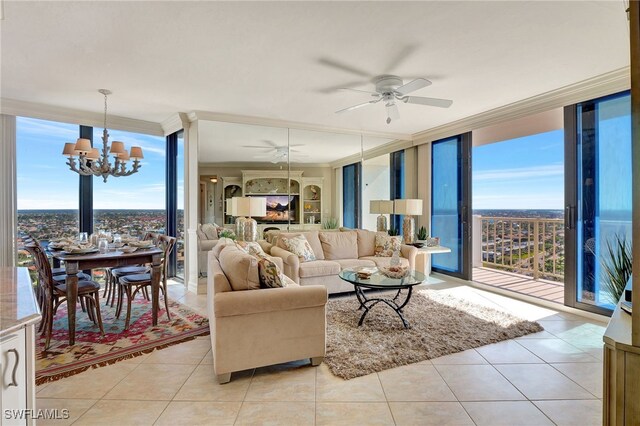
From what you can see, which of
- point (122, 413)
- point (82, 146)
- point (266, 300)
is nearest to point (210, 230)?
point (82, 146)

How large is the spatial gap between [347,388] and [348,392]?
1.8 inches

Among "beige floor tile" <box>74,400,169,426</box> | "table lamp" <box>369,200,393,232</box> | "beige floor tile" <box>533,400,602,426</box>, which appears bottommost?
"beige floor tile" <box>533,400,602,426</box>

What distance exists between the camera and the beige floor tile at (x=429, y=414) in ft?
6.18

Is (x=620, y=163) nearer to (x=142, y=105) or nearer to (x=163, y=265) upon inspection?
(x=163, y=265)

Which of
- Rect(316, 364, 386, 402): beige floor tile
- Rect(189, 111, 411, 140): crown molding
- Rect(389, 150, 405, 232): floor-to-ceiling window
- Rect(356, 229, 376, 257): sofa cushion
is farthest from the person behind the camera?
Rect(389, 150, 405, 232): floor-to-ceiling window

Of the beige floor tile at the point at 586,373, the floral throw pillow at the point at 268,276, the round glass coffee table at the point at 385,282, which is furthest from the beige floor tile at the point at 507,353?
the floral throw pillow at the point at 268,276

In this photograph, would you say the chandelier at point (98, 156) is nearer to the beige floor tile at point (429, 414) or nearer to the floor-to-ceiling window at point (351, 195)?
the floor-to-ceiling window at point (351, 195)

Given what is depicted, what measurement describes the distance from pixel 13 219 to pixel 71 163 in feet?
4.09

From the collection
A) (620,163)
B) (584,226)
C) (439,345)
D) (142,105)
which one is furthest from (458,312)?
(142,105)

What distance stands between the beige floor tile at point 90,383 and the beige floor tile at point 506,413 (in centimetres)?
237

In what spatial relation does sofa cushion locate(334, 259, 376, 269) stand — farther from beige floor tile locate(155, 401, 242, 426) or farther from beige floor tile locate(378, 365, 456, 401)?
beige floor tile locate(155, 401, 242, 426)

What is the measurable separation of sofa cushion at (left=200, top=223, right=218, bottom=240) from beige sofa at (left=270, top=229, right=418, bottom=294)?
0.93 metres

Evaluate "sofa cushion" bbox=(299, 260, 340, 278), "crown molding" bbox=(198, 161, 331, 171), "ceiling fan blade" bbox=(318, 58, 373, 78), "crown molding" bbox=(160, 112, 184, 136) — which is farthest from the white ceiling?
"sofa cushion" bbox=(299, 260, 340, 278)

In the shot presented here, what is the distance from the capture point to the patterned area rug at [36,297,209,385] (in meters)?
2.55
